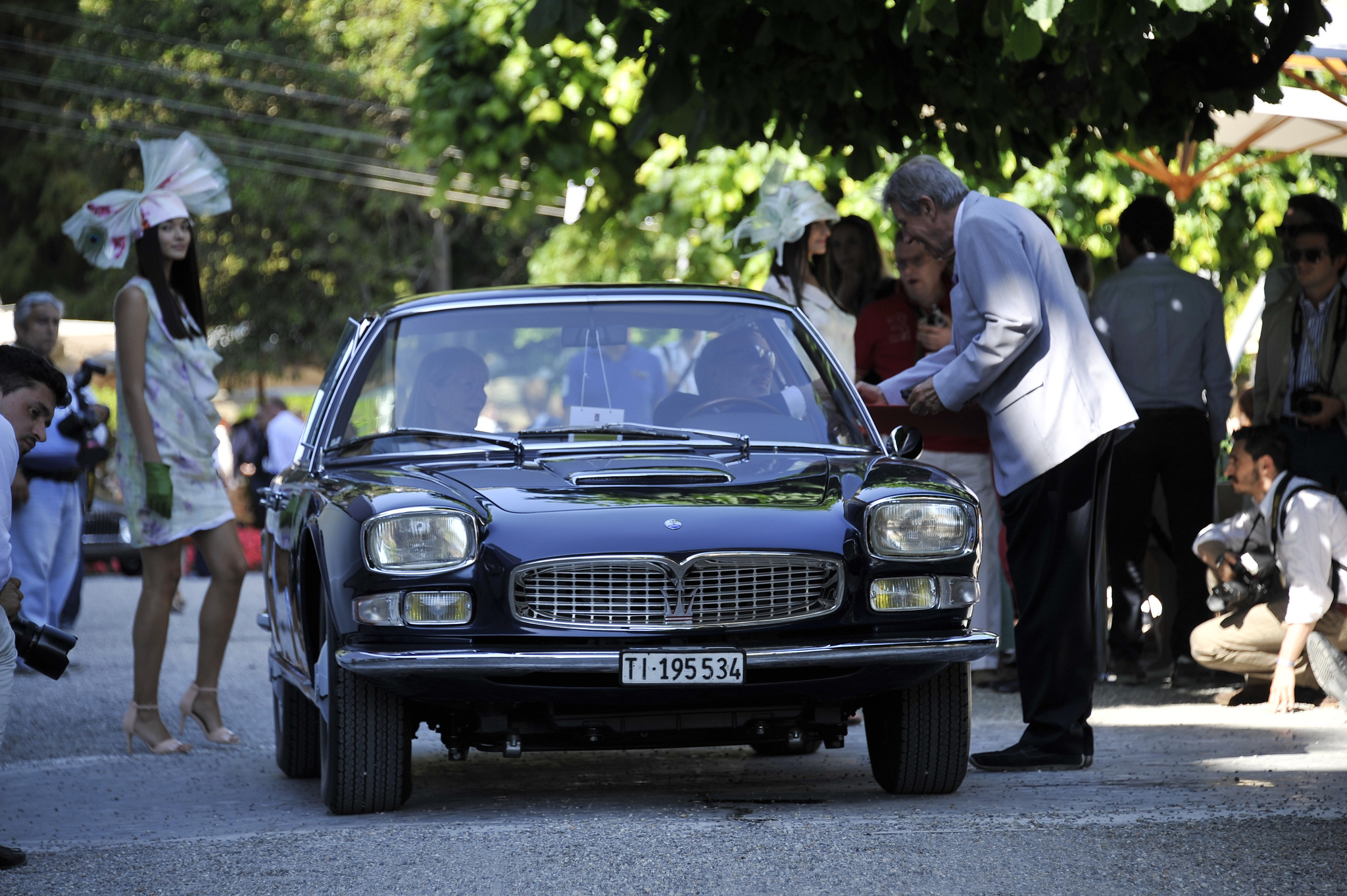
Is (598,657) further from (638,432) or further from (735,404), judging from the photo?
(735,404)

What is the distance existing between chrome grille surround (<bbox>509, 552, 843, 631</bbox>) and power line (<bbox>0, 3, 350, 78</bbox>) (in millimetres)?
32968

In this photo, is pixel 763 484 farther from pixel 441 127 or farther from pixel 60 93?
pixel 60 93

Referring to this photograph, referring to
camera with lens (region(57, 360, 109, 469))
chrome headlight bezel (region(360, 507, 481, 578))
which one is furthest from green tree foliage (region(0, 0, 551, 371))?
chrome headlight bezel (region(360, 507, 481, 578))

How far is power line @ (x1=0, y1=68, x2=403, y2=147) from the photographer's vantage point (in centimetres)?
3534

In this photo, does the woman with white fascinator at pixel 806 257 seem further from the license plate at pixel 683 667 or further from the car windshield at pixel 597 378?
the license plate at pixel 683 667

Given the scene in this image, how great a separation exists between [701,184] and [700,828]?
1240 centimetres

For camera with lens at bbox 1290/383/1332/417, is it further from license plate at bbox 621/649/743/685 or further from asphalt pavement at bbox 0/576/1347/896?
license plate at bbox 621/649/743/685

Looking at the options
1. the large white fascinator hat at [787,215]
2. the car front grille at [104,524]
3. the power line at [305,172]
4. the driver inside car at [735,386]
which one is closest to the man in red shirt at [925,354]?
the large white fascinator hat at [787,215]

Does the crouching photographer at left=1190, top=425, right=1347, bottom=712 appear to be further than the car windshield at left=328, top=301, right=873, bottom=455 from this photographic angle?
Yes

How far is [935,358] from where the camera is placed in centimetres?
637

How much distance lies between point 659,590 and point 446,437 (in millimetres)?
1153

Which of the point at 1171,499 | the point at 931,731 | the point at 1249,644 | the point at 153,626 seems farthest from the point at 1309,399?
the point at 153,626

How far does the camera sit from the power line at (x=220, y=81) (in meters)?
36.2

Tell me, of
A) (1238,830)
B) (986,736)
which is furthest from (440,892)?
(986,736)
